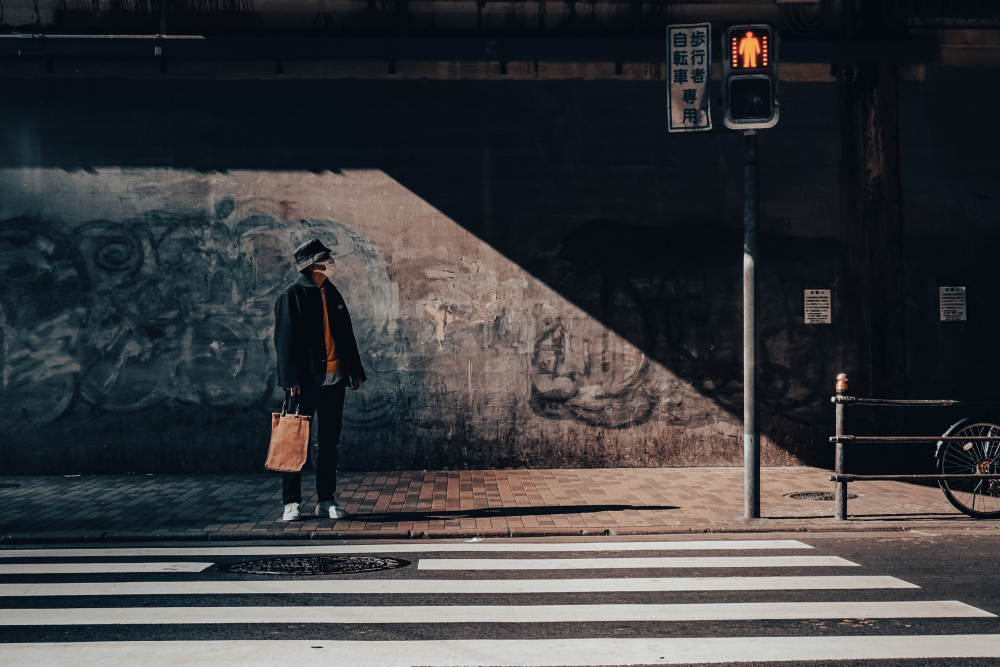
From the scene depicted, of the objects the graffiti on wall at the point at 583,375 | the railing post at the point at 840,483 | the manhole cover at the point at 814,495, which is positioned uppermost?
the graffiti on wall at the point at 583,375

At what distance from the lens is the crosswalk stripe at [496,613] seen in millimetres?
5375

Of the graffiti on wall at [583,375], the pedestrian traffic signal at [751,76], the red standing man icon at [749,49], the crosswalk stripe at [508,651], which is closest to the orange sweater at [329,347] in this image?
the graffiti on wall at [583,375]

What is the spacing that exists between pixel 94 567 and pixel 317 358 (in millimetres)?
2717

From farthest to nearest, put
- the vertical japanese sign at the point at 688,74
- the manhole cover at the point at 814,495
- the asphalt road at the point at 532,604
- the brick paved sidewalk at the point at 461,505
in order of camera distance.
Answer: the manhole cover at the point at 814,495 < the vertical japanese sign at the point at 688,74 < the brick paved sidewalk at the point at 461,505 < the asphalt road at the point at 532,604

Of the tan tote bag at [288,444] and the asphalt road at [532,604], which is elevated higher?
the tan tote bag at [288,444]

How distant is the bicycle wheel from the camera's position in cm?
862

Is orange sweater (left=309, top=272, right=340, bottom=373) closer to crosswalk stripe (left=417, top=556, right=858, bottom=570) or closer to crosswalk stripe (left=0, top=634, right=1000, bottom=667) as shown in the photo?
crosswalk stripe (left=417, top=556, right=858, bottom=570)

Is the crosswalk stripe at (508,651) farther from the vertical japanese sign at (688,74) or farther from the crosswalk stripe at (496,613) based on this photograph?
the vertical japanese sign at (688,74)

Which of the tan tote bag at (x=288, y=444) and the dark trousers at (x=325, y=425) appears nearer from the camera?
the tan tote bag at (x=288, y=444)

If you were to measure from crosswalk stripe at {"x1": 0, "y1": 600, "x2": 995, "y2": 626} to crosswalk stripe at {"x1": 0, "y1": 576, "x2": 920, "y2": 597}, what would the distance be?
39cm

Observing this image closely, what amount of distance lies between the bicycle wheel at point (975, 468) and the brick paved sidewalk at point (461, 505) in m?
0.20

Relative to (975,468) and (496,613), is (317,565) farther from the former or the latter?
(975,468)

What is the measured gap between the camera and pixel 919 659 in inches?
183

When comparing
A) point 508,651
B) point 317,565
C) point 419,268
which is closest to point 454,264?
point 419,268
